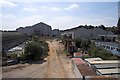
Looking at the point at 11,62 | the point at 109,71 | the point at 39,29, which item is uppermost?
the point at 39,29

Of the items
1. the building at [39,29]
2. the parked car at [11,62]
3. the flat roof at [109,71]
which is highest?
the building at [39,29]

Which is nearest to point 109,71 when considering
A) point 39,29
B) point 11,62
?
point 11,62

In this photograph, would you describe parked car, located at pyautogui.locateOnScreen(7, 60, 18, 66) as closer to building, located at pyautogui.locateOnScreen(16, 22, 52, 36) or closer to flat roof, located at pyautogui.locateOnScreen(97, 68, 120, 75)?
flat roof, located at pyautogui.locateOnScreen(97, 68, 120, 75)

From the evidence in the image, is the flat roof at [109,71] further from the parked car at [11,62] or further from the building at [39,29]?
the building at [39,29]

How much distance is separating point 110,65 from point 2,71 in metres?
6.63

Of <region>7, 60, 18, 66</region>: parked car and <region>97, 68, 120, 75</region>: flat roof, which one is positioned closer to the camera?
<region>97, 68, 120, 75</region>: flat roof

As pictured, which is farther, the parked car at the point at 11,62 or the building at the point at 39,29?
the building at the point at 39,29

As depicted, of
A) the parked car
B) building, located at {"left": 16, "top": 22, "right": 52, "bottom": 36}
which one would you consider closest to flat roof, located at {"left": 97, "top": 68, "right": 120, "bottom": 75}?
the parked car

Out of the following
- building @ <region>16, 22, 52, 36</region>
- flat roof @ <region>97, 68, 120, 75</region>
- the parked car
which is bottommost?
the parked car

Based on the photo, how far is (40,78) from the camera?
11.0m

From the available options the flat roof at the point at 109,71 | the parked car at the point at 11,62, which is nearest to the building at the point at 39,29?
the parked car at the point at 11,62

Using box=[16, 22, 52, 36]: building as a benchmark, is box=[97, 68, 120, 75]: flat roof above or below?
below

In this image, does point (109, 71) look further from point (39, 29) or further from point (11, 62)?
point (39, 29)

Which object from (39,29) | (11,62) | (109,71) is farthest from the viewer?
(39,29)
